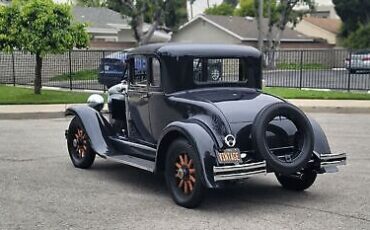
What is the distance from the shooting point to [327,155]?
700 cm

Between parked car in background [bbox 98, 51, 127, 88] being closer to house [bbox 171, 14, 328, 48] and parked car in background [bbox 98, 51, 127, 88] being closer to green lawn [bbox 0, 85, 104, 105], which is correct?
green lawn [bbox 0, 85, 104, 105]

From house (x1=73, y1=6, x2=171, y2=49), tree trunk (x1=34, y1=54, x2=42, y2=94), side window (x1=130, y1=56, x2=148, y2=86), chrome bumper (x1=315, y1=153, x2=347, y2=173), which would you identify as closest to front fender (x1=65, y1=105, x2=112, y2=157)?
side window (x1=130, y1=56, x2=148, y2=86)

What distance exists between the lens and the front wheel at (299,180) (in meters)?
7.37

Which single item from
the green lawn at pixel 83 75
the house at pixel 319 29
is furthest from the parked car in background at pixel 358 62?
the house at pixel 319 29

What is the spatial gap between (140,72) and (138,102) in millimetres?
422

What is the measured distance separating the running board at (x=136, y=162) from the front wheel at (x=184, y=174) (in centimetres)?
34

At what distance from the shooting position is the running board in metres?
7.23

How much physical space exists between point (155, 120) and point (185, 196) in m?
1.21

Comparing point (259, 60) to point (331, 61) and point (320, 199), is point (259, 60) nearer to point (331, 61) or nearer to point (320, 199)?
point (320, 199)

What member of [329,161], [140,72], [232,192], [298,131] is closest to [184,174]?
[232,192]

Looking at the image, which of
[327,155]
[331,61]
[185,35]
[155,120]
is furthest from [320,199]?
[185,35]

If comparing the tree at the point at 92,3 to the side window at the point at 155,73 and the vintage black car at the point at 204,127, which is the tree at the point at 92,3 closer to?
the vintage black car at the point at 204,127

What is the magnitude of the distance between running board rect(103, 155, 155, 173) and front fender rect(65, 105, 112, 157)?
12.2 inches

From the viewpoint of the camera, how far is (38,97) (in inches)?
712
